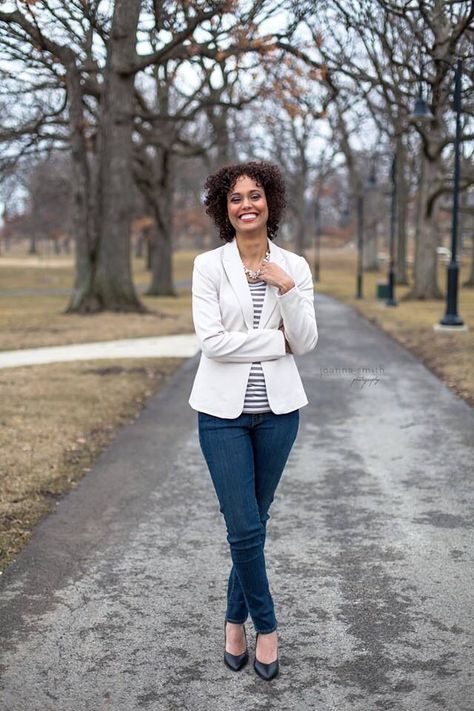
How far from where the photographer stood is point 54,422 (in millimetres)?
8562

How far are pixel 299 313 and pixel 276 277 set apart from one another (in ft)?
0.56

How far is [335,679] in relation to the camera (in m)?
3.37

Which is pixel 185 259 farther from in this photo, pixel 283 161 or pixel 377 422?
pixel 377 422

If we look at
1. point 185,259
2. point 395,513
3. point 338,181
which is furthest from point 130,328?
point 338,181

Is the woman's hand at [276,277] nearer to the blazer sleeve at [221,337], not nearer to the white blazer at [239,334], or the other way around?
the white blazer at [239,334]

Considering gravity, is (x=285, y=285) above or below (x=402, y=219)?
below

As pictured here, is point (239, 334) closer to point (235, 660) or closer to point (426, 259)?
point (235, 660)

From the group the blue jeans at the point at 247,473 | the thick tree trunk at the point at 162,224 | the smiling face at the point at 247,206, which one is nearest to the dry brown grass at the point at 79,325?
the thick tree trunk at the point at 162,224

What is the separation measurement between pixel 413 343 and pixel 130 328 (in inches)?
248

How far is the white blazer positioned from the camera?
132 inches

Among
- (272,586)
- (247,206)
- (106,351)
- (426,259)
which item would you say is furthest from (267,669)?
(426,259)

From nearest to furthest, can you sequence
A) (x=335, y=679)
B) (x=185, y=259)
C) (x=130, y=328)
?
(x=335, y=679)
(x=130, y=328)
(x=185, y=259)

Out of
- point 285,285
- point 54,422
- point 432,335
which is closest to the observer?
point 285,285

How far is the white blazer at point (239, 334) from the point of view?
3361 millimetres
